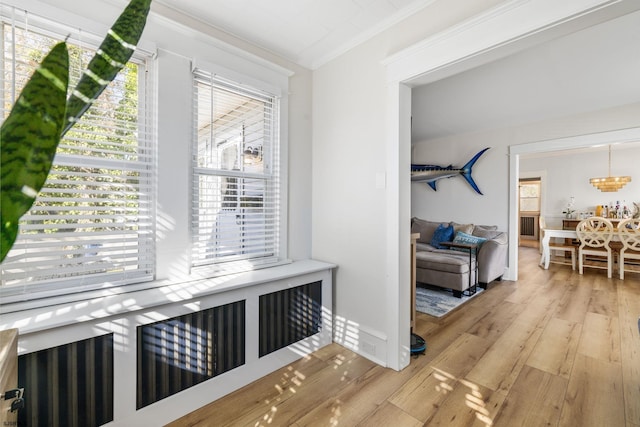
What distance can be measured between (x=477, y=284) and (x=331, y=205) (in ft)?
9.40

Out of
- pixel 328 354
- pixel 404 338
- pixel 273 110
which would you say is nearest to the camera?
pixel 404 338

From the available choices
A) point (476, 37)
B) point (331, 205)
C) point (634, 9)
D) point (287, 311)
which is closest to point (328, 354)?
point (287, 311)

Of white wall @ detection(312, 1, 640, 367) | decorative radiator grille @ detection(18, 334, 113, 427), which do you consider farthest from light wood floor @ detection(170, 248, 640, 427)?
decorative radiator grille @ detection(18, 334, 113, 427)

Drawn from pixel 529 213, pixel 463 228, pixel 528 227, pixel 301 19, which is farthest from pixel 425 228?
pixel 528 227

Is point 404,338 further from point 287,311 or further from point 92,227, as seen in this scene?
point 92,227

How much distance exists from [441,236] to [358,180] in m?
3.03

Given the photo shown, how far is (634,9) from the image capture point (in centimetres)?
130

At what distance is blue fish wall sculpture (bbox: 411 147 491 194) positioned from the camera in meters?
4.89

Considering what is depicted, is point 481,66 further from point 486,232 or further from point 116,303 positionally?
point 116,303

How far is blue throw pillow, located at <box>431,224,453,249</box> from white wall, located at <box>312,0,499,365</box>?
282 cm

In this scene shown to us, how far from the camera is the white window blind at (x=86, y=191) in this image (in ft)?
4.75

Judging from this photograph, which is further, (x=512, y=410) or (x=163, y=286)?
(x=163, y=286)

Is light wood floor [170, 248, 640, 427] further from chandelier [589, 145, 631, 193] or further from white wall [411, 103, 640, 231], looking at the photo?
chandelier [589, 145, 631, 193]

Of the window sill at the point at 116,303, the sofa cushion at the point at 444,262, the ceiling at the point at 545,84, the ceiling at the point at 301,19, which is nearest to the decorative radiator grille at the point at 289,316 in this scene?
the window sill at the point at 116,303
